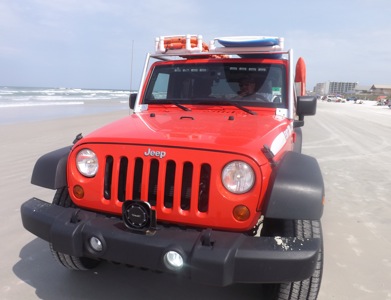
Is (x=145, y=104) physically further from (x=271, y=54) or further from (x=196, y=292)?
(x=196, y=292)

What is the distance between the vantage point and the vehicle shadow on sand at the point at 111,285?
8.68ft

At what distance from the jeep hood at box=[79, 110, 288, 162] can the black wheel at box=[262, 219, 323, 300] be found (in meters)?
0.50

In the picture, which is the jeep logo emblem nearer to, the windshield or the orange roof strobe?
the windshield

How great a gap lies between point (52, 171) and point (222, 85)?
1.81 meters

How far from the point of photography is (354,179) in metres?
5.92

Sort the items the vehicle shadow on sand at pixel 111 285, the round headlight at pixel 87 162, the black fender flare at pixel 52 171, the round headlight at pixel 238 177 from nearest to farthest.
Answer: the round headlight at pixel 238 177 < the round headlight at pixel 87 162 < the black fender flare at pixel 52 171 < the vehicle shadow on sand at pixel 111 285

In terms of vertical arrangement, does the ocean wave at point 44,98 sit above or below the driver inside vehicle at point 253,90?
below

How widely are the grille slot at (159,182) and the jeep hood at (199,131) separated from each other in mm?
128

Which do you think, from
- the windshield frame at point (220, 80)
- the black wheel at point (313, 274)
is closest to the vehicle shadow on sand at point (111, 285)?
the black wheel at point (313, 274)

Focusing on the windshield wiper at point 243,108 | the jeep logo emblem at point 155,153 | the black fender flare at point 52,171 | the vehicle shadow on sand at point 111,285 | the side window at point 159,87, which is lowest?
the vehicle shadow on sand at point 111,285

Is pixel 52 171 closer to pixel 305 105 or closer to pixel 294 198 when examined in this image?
pixel 294 198

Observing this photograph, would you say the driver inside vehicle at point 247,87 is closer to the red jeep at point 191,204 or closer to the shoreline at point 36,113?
the red jeep at point 191,204

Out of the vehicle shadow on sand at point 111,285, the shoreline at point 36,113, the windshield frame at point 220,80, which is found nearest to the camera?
the vehicle shadow on sand at point 111,285

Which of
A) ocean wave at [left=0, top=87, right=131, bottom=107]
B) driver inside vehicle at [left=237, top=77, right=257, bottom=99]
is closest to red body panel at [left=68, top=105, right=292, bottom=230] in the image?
driver inside vehicle at [left=237, top=77, right=257, bottom=99]
